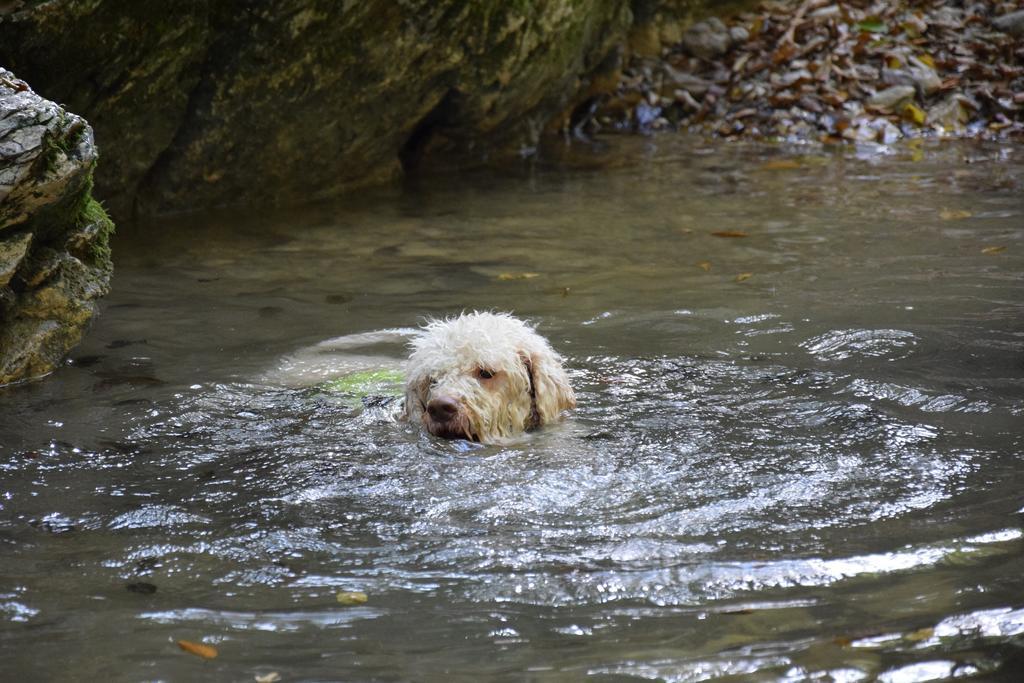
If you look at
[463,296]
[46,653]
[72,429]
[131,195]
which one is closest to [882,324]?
[463,296]

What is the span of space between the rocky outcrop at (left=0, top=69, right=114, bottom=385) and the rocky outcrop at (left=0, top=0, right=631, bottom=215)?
202 cm

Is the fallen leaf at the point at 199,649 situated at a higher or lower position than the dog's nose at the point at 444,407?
lower

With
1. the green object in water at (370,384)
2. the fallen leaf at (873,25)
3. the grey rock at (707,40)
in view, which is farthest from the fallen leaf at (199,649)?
the fallen leaf at (873,25)

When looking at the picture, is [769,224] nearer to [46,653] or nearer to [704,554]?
[704,554]

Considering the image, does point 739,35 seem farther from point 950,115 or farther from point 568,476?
point 568,476

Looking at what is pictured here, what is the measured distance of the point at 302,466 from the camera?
548 centimetres

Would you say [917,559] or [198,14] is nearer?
[917,559]

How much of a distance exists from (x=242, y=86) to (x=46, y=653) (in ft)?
25.8

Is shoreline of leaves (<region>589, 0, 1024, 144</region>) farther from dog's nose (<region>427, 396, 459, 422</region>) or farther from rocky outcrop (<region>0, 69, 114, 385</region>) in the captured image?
dog's nose (<region>427, 396, 459, 422</region>)

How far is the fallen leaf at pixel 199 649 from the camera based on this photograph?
362cm

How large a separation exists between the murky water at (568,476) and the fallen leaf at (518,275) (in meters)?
0.04

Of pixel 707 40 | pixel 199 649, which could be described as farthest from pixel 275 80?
pixel 707 40

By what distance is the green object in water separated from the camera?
21.7ft

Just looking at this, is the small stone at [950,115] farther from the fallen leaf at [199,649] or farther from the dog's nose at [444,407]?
the fallen leaf at [199,649]
